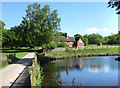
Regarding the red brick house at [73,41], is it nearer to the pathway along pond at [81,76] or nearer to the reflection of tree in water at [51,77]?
the pathway along pond at [81,76]

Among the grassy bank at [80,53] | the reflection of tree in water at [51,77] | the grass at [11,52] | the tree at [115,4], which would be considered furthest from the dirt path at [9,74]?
the grassy bank at [80,53]

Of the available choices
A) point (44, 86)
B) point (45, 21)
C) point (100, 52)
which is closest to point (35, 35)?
point (45, 21)

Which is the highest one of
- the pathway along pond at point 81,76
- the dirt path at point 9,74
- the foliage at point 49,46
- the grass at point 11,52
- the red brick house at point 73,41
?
the red brick house at point 73,41

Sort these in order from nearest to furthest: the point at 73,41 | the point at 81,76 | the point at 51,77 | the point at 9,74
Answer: the point at 9,74
the point at 51,77
the point at 81,76
the point at 73,41

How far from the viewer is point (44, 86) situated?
10602mm

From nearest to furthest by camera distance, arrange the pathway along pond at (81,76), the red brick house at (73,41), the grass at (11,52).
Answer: the pathway along pond at (81,76), the grass at (11,52), the red brick house at (73,41)

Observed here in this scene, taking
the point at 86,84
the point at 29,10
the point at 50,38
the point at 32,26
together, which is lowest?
the point at 86,84

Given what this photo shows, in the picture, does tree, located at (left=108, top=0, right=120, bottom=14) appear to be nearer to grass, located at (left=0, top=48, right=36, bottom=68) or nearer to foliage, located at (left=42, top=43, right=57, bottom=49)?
grass, located at (left=0, top=48, right=36, bottom=68)

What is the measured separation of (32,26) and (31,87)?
97.6 ft

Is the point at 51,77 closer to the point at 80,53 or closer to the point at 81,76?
the point at 81,76

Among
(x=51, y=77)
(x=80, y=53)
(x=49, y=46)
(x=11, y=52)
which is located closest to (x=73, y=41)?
(x=80, y=53)

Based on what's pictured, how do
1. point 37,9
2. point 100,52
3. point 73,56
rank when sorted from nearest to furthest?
point 73,56 → point 37,9 → point 100,52

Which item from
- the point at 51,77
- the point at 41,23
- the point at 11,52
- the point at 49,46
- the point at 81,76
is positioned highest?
the point at 41,23

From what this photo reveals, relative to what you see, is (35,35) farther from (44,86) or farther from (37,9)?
(44,86)
